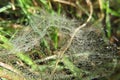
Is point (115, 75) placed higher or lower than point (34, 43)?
lower

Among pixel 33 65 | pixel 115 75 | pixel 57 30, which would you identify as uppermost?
pixel 57 30

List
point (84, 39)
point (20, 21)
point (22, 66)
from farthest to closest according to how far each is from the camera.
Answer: point (20, 21), point (84, 39), point (22, 66)

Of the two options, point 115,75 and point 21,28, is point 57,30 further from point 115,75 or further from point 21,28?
point 115,75

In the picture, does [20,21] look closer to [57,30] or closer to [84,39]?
[57,30]

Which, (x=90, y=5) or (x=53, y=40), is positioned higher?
(x=90, y=5)

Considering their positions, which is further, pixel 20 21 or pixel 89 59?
pixel 20 21

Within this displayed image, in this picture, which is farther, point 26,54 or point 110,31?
point 110,31

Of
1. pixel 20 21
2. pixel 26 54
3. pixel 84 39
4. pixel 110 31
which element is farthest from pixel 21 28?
pixel 110 31

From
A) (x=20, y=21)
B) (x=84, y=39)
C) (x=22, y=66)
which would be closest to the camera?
(x=22, y=66)
